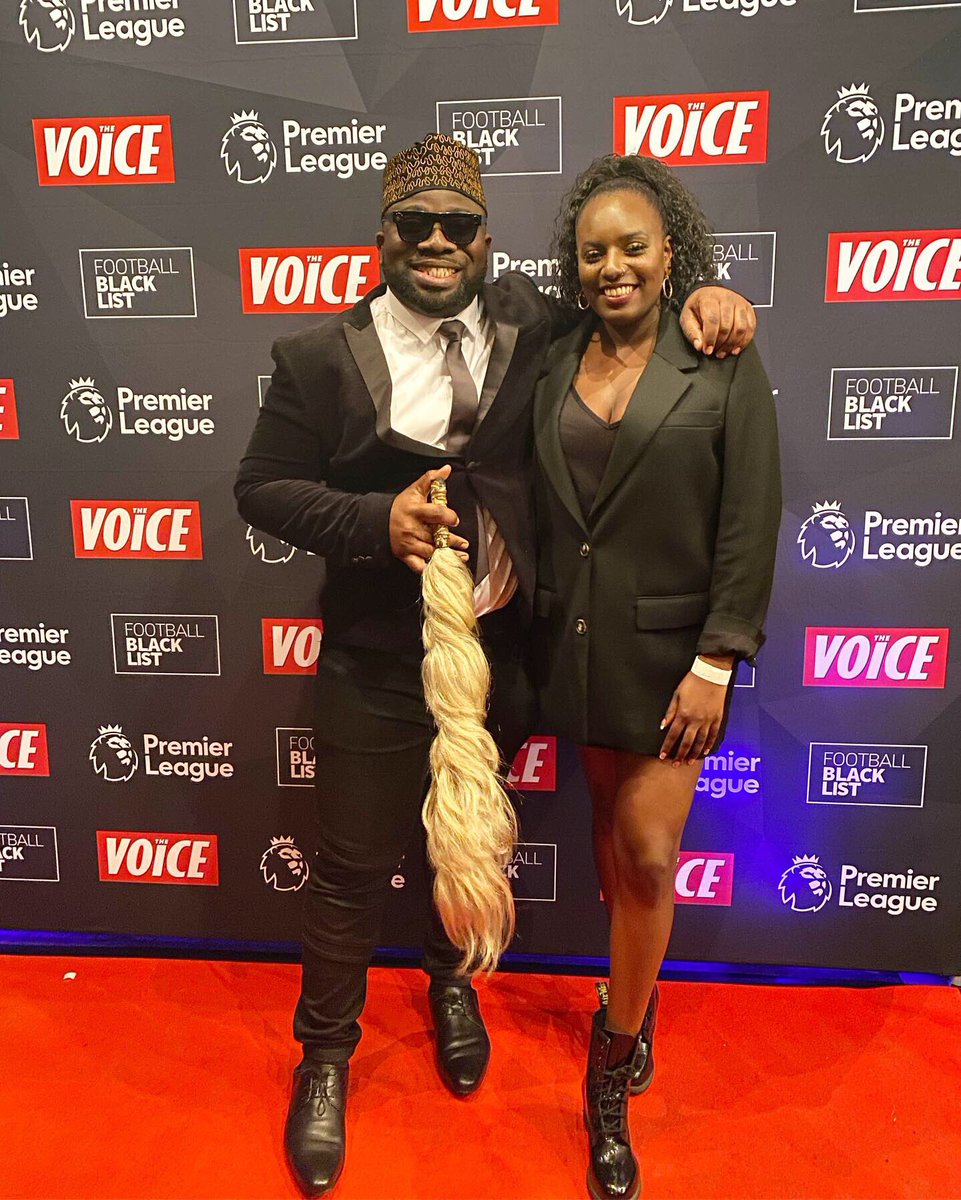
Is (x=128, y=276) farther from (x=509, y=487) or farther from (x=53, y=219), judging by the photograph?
(x=509, y=487)

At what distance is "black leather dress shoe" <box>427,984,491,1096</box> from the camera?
2195mm

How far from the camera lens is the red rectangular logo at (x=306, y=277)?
91.6 inches

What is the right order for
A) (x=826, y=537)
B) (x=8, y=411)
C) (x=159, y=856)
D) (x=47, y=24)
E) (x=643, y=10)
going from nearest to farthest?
(x=643, y=10)
(x=47, y=24)
(x=826, y=537)
(x=8, y=411)
(x=159, y=856)

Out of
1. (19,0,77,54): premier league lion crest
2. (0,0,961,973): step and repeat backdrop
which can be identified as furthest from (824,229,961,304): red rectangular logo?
(19,0,77,54): premier league lion crest

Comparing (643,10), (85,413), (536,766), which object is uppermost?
(643,10)

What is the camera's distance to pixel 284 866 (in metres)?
2.69

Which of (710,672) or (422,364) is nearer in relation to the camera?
(710,672)

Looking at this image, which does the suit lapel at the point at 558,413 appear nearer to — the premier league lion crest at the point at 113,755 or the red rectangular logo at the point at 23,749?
the premier league lion crest at the point at 113,755

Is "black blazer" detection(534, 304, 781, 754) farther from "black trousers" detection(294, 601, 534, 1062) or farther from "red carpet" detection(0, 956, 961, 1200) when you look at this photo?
"red carpet" detection(0, 956, 961, 1200)

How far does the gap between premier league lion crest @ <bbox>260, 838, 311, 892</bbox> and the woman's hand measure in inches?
52.9

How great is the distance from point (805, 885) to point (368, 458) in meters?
1.76

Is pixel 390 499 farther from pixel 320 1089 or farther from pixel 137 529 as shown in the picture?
pixel 320 1089

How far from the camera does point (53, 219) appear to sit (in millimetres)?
2385

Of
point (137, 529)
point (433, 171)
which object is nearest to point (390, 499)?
point (433, 171)
